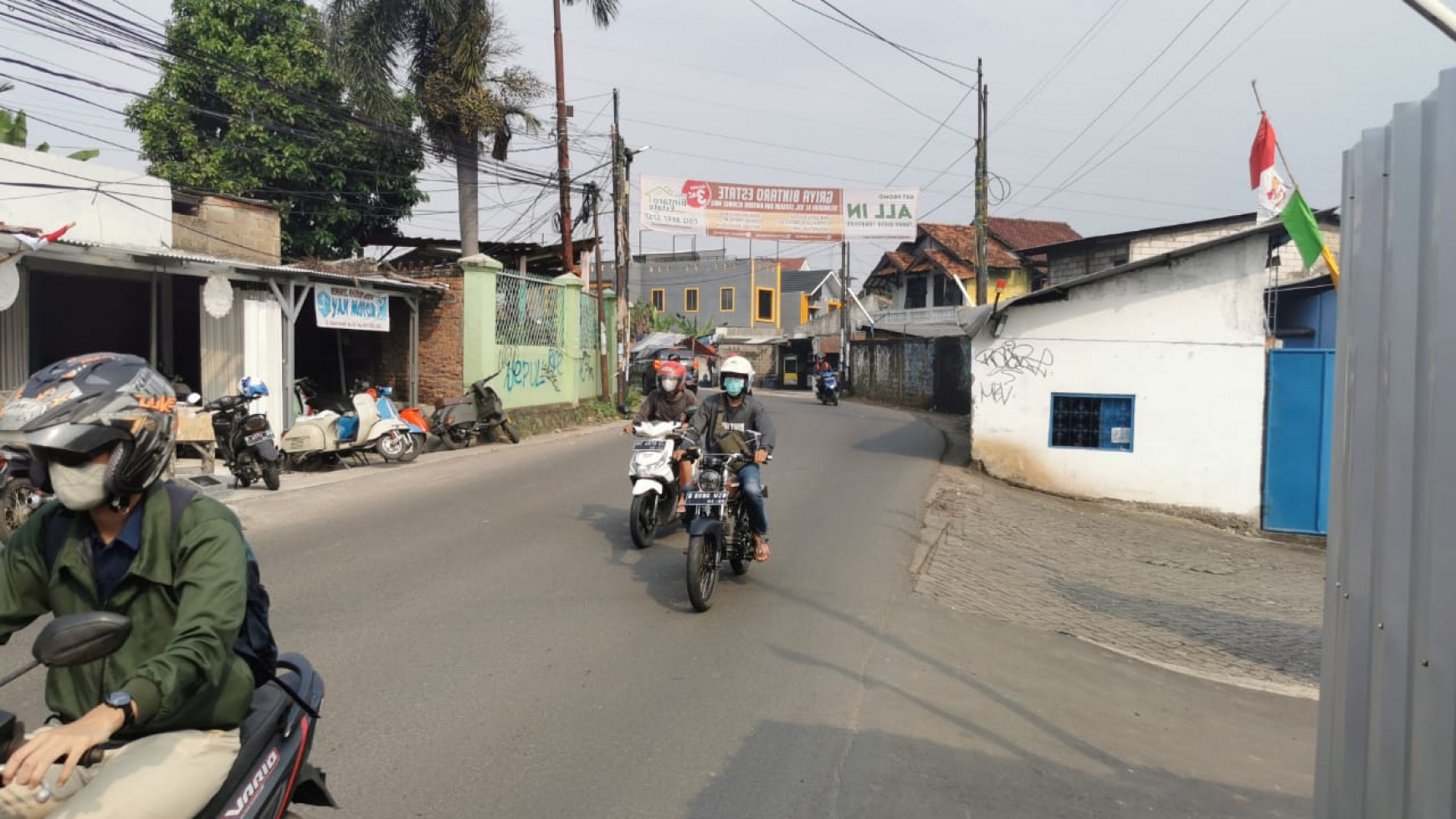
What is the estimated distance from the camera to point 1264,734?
5637mm

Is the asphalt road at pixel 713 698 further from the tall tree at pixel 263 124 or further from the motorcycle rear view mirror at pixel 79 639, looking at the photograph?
the tall tree at pixel 263 124

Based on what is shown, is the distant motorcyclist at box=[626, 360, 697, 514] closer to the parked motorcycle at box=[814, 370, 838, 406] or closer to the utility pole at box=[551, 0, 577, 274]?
the utility pole at box=[551, 0, 577, 274]

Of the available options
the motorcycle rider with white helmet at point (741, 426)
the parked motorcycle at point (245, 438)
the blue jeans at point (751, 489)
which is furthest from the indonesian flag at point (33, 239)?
the blue jeans at point (751, 489)

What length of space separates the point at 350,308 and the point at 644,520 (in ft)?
32.0

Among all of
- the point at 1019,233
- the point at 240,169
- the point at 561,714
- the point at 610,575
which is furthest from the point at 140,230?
the point at 1019,233

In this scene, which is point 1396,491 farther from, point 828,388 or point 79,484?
point 828,388

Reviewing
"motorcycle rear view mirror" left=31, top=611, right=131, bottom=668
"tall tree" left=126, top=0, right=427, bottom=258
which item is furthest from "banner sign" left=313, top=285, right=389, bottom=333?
"motorcycle rear view mirror" left=31, top=611, right=131, bottom=668

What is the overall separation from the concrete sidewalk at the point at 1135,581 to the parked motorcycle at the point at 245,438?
766cm

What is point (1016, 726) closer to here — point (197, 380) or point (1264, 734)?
point (1264, 734)

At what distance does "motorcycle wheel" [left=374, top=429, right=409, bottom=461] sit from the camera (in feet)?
47.9

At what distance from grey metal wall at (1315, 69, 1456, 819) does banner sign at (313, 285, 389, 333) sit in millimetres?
15362

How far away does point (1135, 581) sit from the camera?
9.72 metres

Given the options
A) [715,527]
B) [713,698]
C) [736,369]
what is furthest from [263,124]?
[713,698]

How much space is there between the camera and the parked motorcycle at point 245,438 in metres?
11.9
